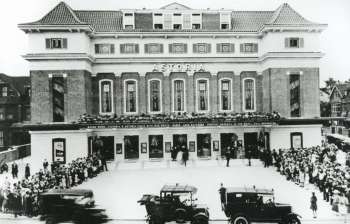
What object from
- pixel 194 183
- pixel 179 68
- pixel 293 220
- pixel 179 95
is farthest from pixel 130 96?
pixel 293 220

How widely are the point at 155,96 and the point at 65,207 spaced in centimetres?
2060

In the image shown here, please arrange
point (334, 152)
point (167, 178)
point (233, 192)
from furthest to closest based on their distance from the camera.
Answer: point (334, 152), point (167, 178), point (233, 192)

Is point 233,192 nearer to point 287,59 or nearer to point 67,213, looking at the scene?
point 67,213

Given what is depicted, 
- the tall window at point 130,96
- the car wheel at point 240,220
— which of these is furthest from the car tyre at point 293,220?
the tall window at point 130,96

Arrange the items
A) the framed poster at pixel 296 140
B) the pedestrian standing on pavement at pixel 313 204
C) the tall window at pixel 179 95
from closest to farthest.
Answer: the pedestrian standing on pavement at pixel 313 204 → the framed poster at pixel 296 140 → the tall window at pixel 179 95

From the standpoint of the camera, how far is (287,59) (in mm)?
33812

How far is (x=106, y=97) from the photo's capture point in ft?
118

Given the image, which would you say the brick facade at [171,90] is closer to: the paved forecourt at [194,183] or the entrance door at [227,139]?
the entrance door at [227,139]

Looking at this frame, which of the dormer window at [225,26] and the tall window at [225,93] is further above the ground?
the dormer window at [225,26]

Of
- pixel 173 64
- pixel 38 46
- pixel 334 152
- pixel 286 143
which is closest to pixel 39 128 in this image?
pixel 38 46

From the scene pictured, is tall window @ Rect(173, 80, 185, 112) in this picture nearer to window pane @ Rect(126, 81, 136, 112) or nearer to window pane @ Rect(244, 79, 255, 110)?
window pane @ Rect(126, 81, 136, 112)

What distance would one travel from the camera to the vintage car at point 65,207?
54.6 feet

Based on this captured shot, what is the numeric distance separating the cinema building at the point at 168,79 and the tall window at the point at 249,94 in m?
0.09

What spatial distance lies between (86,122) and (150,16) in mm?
11348
